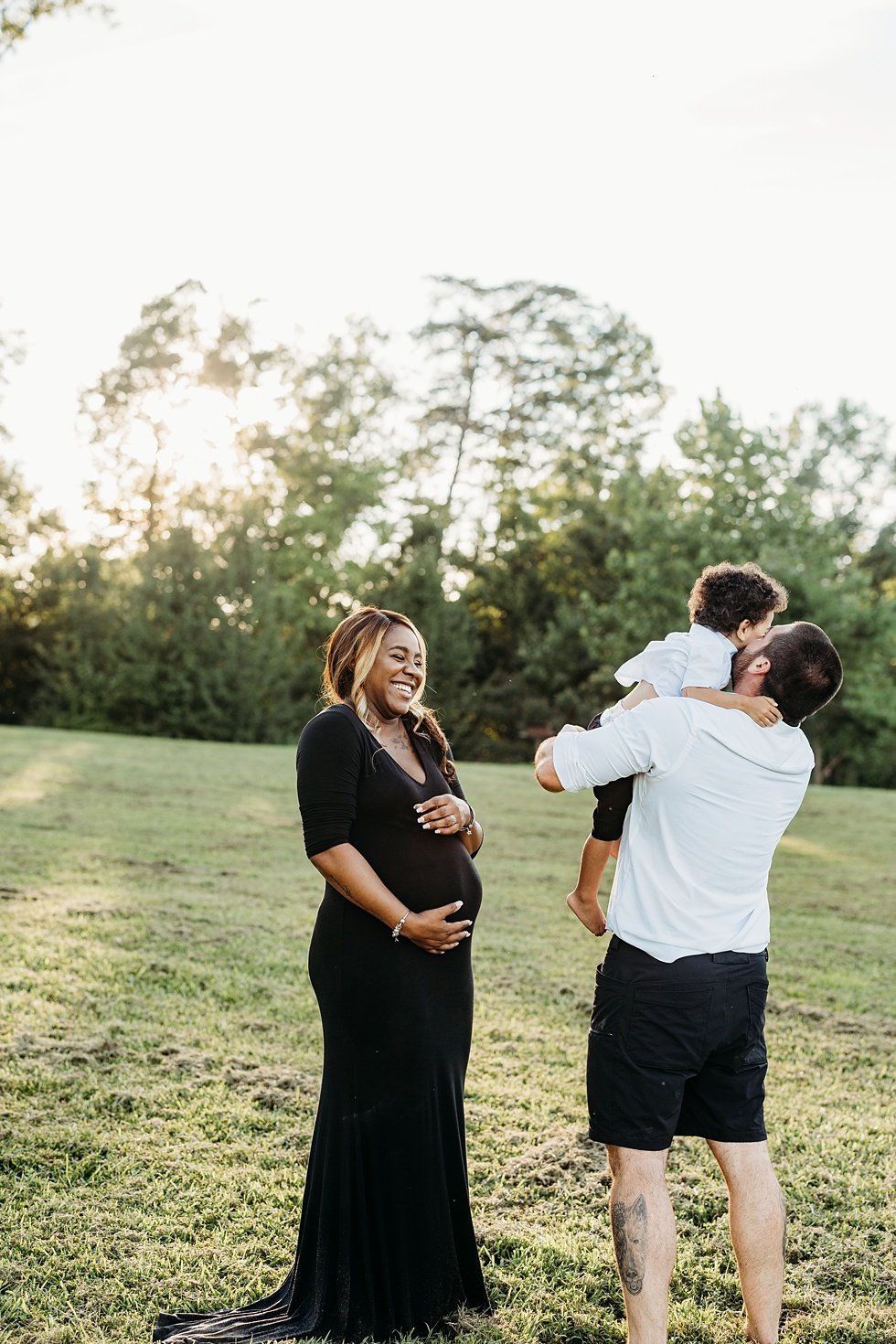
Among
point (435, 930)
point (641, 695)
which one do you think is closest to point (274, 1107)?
point (435, 930)

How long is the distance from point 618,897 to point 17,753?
1749 centimetres

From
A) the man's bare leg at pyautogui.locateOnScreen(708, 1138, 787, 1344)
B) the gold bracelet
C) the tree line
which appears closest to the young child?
the gold bracelet

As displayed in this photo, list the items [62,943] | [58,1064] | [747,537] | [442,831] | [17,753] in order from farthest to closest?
[747,537], [17,753], [62,943], [58,1064], [442,831]

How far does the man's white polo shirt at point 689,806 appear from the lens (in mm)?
2992

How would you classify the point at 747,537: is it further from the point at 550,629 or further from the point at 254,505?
the point at 254,505

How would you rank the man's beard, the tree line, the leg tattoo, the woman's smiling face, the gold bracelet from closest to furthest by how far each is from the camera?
the leg tattoo < the man's beard < the gold bracelet < the woman's smiling face < the tree line

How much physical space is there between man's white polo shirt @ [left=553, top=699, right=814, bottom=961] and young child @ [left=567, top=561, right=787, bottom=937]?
0.07 metres

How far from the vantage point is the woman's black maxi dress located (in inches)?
128

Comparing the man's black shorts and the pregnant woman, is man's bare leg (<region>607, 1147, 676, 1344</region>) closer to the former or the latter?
the man's black shorts

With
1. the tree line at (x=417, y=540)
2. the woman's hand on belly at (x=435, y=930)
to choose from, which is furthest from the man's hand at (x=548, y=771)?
the tree line at (x=417, y=540)

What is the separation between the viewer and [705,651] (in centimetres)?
315

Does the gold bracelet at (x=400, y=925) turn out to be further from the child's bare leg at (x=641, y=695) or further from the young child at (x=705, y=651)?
the child's bare leg at (x=641, y=695)

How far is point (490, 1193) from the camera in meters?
4.43

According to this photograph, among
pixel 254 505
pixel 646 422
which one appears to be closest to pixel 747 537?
pixel 646 422
